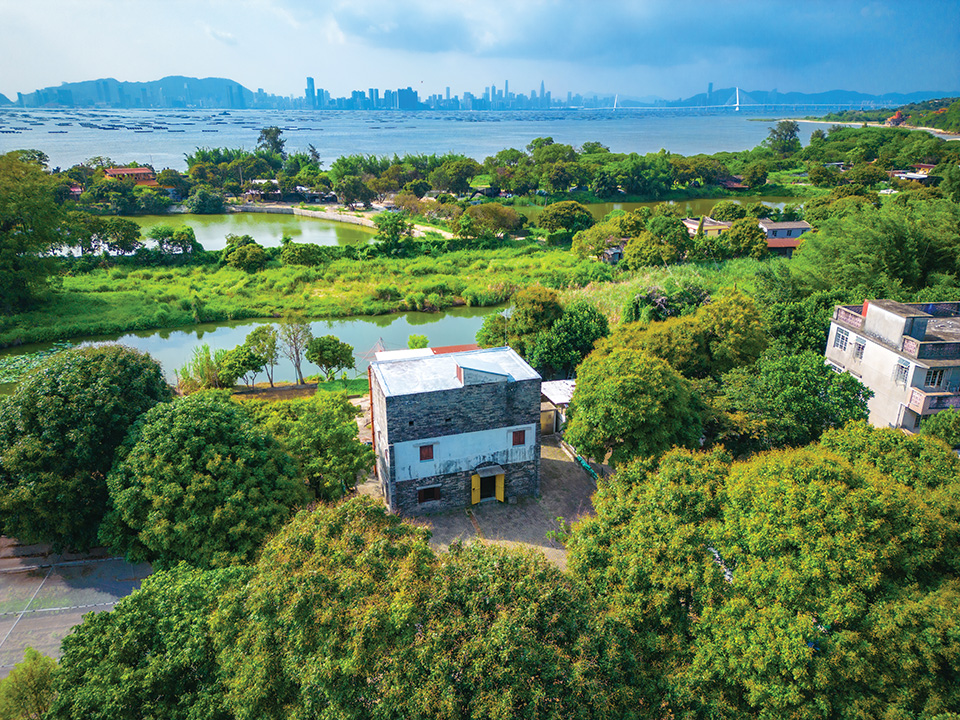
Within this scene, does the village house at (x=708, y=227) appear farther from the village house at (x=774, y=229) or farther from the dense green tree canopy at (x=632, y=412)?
the dense green tree canopy at (x=632, y=412)

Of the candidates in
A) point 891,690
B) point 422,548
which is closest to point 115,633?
point 422,548

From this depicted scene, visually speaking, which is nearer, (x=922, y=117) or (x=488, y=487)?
(x=488, y=487)

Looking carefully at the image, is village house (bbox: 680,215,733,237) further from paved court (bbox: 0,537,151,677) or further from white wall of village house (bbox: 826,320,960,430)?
paved court (bbox: 0,537,151,677)

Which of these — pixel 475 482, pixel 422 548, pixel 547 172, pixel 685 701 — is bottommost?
pixel 475 482

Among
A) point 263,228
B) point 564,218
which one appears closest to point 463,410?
point 564,218

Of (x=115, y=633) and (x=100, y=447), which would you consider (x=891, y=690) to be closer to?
(x=115, y=633)

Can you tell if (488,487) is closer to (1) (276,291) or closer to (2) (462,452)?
(2) (462,452)
